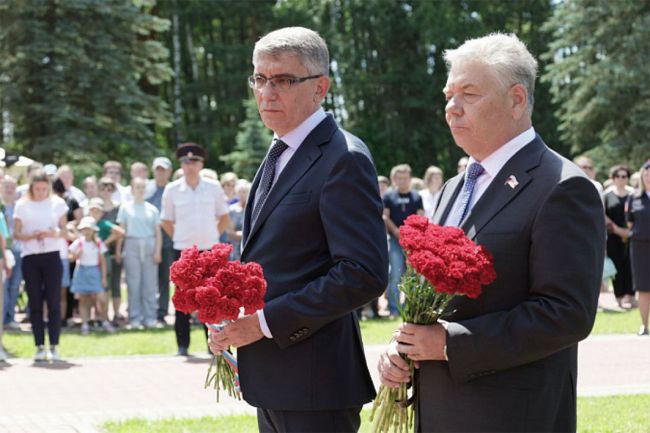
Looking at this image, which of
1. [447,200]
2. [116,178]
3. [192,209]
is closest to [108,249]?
[116,178]

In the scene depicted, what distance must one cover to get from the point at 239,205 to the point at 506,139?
→ 40.2ft

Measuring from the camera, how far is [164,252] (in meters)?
15.3

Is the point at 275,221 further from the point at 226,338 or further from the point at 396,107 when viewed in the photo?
the point at 396,107

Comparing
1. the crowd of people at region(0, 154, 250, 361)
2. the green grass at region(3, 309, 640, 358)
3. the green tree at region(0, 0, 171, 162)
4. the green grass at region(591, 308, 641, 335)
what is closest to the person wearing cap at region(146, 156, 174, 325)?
the crowd of people at region(0, 154, 250, 361)

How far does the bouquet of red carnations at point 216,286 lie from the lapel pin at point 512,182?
0.98 metres

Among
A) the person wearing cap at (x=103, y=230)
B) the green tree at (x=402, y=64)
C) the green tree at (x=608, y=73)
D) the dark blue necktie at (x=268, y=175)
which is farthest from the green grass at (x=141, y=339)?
the green tree at (x=402, y=64)

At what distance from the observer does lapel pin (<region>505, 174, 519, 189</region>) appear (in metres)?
3.33

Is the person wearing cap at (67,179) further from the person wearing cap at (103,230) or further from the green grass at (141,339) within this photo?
the green grass at (141,339)

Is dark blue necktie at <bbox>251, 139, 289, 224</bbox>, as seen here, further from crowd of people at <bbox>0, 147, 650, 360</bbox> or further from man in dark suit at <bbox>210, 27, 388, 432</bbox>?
crowd of people at <bbox>0, 147, 650, 360</bbox>

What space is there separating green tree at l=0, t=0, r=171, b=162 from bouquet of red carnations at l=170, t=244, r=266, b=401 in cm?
2362

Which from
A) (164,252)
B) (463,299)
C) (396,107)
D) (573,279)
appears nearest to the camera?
(573,279)

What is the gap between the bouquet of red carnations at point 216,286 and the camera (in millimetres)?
3645

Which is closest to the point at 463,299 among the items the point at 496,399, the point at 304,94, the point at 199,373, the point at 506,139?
the point at 496,399

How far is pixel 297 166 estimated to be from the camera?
155 inches
